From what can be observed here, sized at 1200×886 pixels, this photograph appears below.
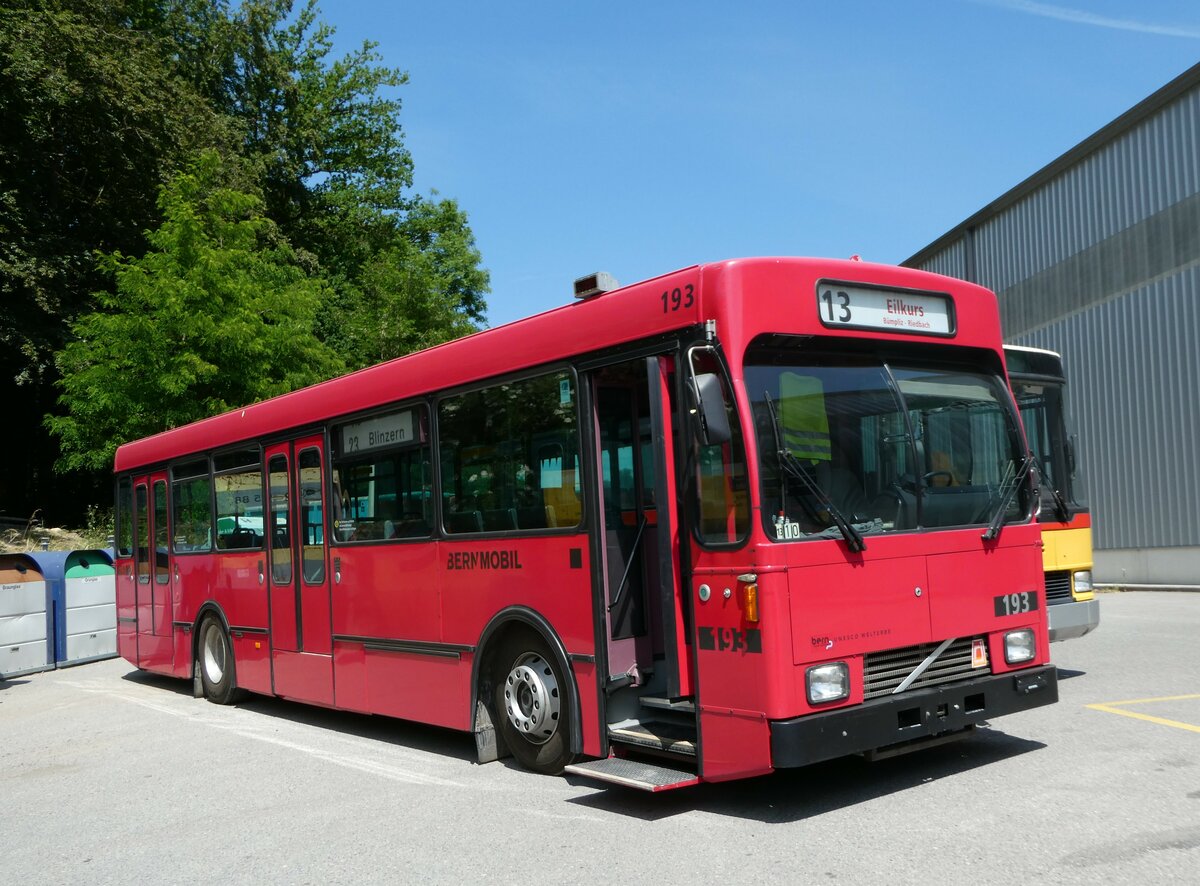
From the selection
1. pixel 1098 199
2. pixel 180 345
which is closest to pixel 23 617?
pixel 180 345

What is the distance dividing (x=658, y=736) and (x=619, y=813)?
48cm

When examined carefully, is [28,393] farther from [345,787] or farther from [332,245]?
[345,787]

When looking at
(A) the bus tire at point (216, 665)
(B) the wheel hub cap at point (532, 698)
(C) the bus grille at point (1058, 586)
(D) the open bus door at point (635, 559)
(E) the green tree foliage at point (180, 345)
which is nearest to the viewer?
(D) the open bus door at point (635, 559)

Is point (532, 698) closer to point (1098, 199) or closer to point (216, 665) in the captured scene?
point (216, 665)

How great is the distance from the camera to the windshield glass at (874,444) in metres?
5.88

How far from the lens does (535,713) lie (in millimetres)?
7355

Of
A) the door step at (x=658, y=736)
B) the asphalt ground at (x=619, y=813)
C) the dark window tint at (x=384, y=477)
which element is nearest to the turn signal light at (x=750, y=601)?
the door step at (x=658, y=736)

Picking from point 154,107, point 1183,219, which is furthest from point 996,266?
point 154,107

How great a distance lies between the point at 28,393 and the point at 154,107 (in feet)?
40.8

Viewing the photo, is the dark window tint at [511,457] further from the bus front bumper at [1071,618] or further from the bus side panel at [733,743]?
the bus front bumper at [1071,618]

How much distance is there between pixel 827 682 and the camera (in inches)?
227

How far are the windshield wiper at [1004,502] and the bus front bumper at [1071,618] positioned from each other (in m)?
3.43

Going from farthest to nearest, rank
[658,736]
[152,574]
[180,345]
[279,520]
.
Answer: [180,345] → [152,574] → [279,520] → [658,736]

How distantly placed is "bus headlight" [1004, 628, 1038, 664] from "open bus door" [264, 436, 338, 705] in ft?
18.9
